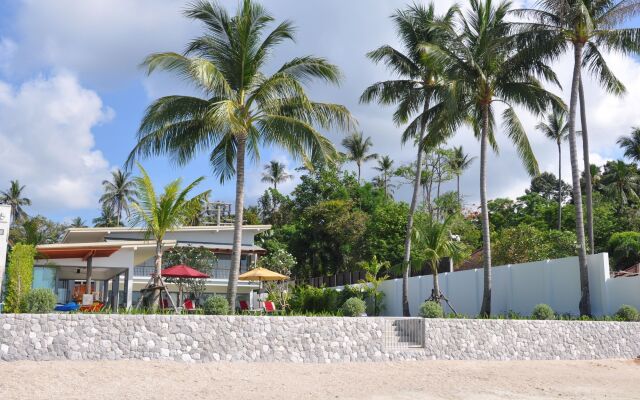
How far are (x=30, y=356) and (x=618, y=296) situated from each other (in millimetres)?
15304

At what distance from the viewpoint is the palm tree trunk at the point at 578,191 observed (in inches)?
705

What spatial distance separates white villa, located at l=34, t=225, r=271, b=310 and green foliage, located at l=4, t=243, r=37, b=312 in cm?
353

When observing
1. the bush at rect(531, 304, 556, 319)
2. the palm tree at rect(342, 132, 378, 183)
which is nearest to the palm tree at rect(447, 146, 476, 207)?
the palm tree at rect(342, 132, 378, 183)

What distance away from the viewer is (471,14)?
21.1 m

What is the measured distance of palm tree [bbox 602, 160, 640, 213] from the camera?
4497 cm

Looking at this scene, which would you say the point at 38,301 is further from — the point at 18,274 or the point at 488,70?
the point at 488,70

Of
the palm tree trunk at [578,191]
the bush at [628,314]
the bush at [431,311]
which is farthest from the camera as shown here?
the palm tree trunk at [578,191]

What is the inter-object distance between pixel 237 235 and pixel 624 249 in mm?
25718

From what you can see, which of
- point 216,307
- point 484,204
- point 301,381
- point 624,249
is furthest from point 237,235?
point 624,249

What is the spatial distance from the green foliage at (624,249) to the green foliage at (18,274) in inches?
1162

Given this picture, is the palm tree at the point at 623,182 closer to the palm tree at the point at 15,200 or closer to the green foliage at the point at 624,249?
the green foliage at the point at 624,249

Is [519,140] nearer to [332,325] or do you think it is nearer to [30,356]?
[332,325]

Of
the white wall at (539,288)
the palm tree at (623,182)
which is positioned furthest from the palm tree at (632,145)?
Answer: the white wall at (539,288)

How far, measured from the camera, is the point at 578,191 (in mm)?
18703
